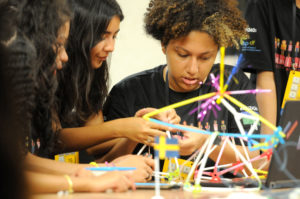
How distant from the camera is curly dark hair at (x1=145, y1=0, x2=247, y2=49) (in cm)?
167

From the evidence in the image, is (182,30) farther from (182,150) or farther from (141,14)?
(141,14)

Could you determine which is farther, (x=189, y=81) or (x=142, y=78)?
(x=142, y=78)

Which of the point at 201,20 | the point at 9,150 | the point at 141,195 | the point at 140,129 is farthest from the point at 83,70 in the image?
the point at 9,150

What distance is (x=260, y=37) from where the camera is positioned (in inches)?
81.7

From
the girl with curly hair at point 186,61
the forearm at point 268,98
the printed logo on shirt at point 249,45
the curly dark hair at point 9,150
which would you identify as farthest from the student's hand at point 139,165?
the printed logo on shirt at point 249,45

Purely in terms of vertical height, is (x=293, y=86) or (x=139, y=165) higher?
(x=293, y=86)

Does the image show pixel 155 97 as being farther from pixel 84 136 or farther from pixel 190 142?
pixel 190 142

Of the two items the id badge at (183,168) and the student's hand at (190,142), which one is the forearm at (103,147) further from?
the student's hand at (190,142)

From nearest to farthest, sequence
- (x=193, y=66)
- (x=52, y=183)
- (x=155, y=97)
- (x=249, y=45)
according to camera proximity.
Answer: (x=52, y=183), (x=193, y=66), (x=155, y=97), (x=249, y=45)

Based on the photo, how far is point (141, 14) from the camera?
2773 mm

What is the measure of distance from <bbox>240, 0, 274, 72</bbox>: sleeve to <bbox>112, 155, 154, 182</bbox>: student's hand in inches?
35.6

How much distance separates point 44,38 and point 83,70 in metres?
0.53

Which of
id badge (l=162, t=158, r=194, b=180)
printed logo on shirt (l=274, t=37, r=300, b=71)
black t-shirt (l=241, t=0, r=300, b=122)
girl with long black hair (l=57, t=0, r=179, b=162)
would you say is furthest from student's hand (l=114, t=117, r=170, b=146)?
printed logo on shirt (l=274, t=37, r=300, b=71)

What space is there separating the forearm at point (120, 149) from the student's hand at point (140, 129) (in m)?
0.16
